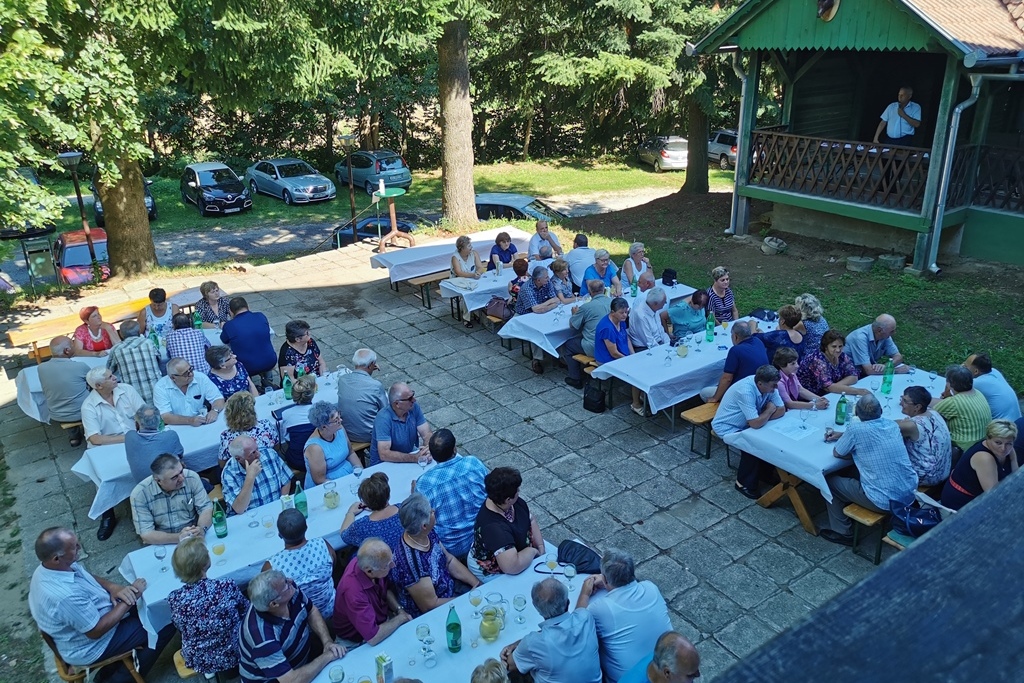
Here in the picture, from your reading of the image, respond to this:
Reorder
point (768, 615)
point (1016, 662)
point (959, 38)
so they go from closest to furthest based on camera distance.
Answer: point (1016, 662) < point (768, 615) < point (959, 38)

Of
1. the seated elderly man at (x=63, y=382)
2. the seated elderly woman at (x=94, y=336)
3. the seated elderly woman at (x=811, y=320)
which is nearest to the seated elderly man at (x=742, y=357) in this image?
the seated elderly woman at (x=811, y=320)

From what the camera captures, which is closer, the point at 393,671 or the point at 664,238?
the point at 393,671

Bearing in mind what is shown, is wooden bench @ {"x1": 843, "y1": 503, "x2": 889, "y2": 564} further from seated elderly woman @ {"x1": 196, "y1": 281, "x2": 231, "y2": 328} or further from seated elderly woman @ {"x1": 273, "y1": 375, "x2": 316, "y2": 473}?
seated elderly woman @ {"x1": 196, "y1": 281, "x2": 231, "y2": 328}

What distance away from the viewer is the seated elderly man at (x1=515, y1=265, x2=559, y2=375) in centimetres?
981

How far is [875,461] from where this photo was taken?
591 centimetres

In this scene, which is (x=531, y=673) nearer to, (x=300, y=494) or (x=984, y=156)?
(x=300, y=494)

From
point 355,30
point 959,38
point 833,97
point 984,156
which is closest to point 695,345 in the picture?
point 959,38

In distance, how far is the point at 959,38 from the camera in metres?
11.5

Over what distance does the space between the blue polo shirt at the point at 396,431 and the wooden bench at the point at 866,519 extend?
3.52 meters

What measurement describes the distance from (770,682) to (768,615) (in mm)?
5234

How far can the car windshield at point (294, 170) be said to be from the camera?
2848 cm

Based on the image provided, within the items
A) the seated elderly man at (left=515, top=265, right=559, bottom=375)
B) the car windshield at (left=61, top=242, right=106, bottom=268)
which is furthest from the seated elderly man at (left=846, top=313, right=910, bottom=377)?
the car windshield at (left=61, top=242, right=106, bottom=268)

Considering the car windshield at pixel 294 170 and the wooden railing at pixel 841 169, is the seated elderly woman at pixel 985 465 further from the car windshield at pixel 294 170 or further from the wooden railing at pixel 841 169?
the car windshield at pixel 294 170

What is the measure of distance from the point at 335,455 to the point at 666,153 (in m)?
26.0
